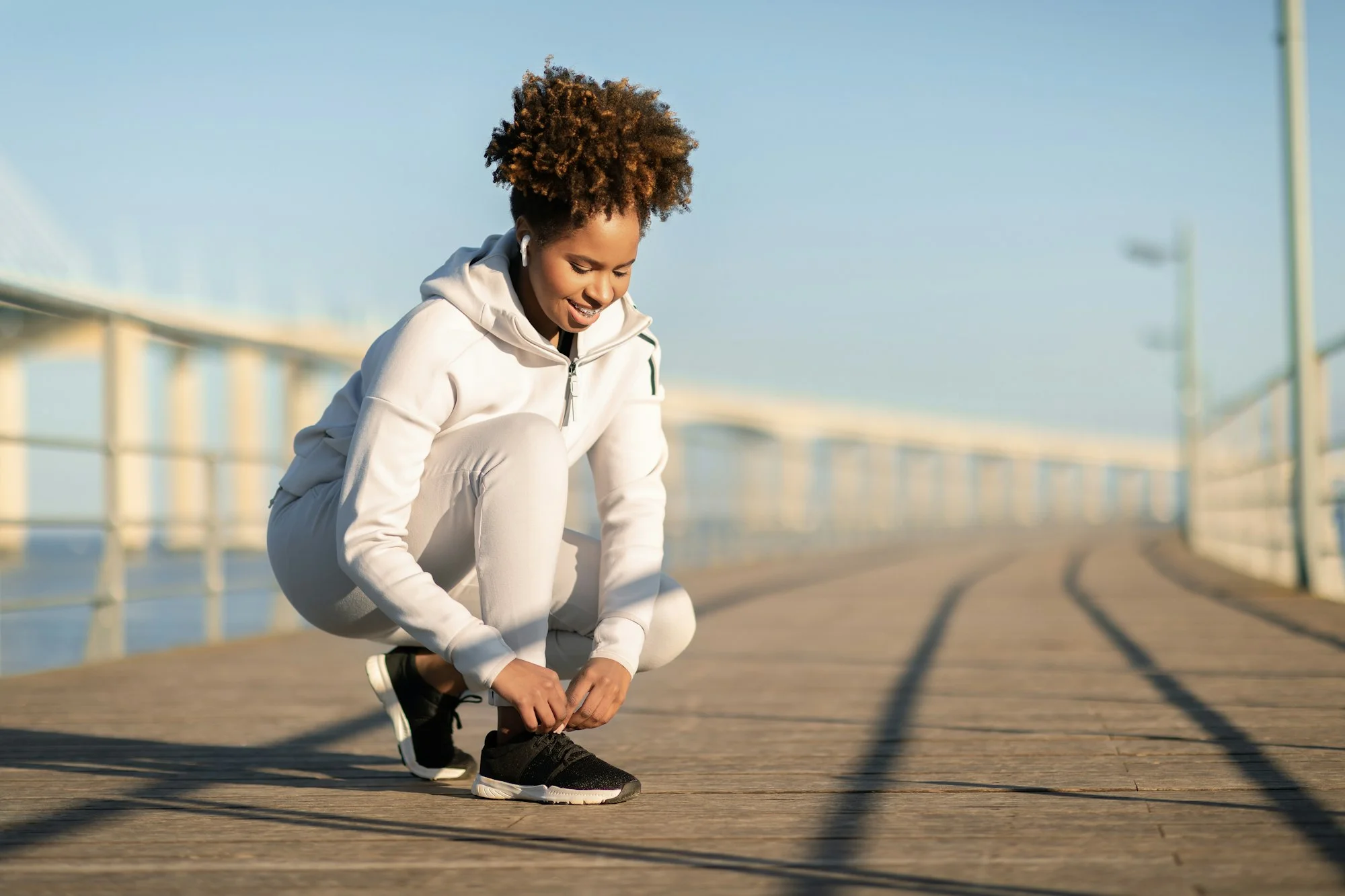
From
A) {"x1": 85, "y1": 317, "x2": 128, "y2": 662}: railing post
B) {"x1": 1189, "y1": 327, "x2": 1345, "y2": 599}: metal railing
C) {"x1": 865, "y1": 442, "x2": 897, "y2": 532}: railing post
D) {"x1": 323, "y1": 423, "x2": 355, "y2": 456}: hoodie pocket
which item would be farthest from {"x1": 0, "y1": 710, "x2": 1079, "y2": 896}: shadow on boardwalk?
{"x1": 865, "y1": 442, "x2": 897, "y2": 532}: railing post

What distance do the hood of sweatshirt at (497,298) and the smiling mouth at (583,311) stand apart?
0.25 ft

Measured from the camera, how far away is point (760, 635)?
5312 millimetres

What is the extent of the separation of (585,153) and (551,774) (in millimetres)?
830

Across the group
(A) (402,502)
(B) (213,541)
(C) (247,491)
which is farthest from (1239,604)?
(A) (402,502)

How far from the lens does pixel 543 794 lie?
2.02m

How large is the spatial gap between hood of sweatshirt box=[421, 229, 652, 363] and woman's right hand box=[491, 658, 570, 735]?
466mm

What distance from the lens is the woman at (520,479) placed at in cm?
199

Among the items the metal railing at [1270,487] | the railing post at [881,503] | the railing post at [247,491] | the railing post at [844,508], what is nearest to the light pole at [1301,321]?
the metal railing at [1270,487]

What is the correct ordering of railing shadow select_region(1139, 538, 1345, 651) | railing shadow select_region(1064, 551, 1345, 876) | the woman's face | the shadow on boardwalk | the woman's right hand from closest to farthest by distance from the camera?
the shadow on boardwalk, railing shadow select_region(1064, 551, 1345, 876), the woman's right hand, the woman's face, railing shadow select_region(1139, 538, 1345, 651)

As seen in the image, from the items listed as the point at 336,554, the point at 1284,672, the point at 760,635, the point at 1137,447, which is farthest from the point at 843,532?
the point at 1137,447

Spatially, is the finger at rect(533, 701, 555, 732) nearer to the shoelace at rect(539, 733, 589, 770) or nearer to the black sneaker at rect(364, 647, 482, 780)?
the shoelace at rect(539, 733, 589, 770)

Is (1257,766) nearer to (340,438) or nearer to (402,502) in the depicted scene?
(402,502)

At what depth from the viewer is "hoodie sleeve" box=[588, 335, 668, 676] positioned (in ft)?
6.98

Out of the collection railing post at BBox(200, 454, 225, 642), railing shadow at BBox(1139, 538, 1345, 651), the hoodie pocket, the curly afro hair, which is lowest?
railing shadow at BBox(1139, 538, 1345, 651)
